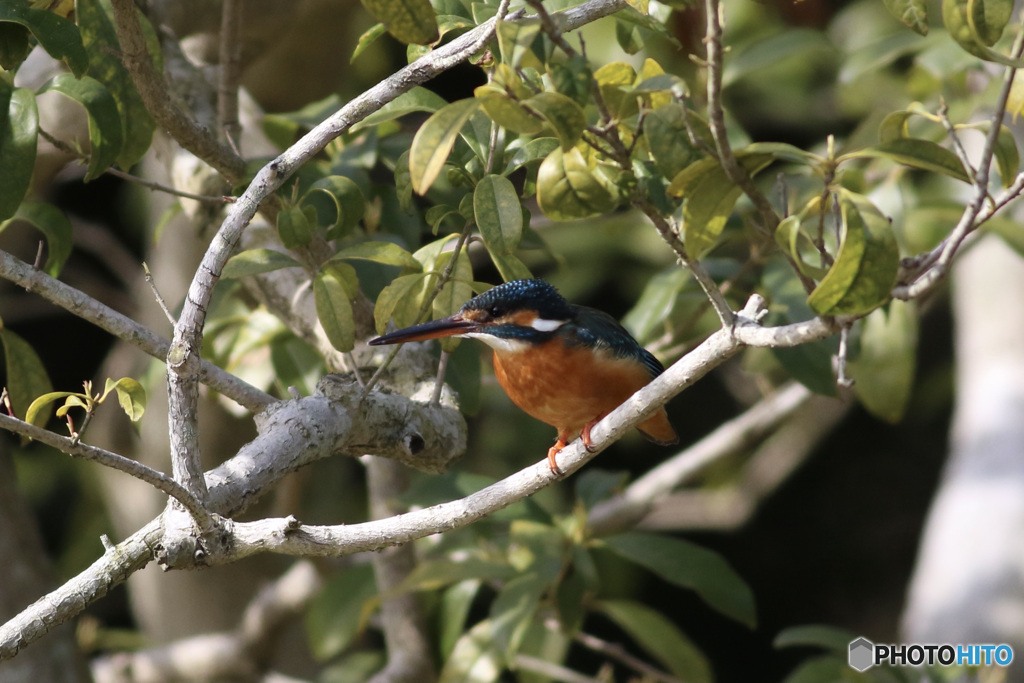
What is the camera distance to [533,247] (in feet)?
6.96

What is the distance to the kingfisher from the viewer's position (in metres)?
2.00

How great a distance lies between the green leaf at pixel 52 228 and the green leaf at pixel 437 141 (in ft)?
3.43

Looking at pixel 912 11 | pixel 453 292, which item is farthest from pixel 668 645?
pixel 912 11

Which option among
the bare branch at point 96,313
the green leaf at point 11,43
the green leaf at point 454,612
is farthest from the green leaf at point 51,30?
the green leaf at point 454,612

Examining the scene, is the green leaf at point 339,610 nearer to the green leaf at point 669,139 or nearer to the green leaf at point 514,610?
the green leaf at point 514,610

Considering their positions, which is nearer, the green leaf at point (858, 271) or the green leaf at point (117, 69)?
the green leaf at point (858, 271)

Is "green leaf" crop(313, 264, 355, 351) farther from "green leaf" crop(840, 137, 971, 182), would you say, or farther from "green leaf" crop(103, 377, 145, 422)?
"green leaf" crop(840, 137, 971, 182)

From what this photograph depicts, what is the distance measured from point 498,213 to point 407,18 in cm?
31

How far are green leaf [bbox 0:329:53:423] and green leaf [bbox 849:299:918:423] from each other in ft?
6.69

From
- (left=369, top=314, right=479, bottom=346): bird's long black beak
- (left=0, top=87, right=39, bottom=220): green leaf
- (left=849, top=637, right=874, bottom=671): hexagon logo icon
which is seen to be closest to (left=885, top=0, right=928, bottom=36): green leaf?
(left=369, top=314, right=479, bottom=346): bird's long black beak

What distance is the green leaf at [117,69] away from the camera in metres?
1.64

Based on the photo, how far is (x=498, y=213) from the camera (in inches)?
56.7

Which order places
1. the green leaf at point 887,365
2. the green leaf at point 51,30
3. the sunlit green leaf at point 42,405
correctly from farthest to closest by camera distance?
the green leaf at point 887,365
the green leaf at point 51,30
the sunlit green leaf at point 42,405

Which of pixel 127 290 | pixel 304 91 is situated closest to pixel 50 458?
pixel 127 290
